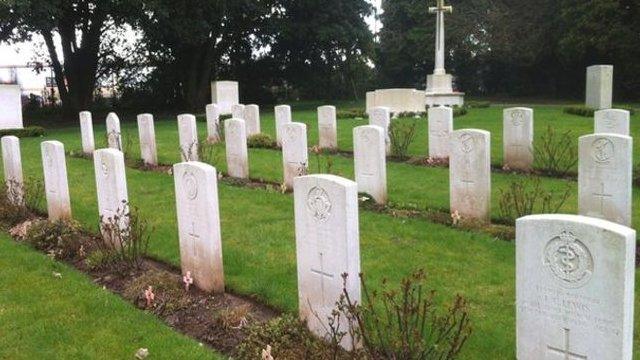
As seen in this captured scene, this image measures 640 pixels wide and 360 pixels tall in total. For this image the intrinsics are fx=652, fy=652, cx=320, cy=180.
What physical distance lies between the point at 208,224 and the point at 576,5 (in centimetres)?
3007

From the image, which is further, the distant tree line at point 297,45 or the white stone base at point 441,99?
the distant tree line at point 297,45

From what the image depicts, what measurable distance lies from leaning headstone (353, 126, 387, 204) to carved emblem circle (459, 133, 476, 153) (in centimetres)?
121

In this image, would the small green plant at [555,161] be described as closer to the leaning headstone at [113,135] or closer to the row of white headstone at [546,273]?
the row of white headstone at [546,273]

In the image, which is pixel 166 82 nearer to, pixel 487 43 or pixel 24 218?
pixel 487 43

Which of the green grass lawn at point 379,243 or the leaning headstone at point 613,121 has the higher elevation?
the leaning headstone at point 613,121

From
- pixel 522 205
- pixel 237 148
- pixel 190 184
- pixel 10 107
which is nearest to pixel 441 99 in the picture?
pixel 237 148

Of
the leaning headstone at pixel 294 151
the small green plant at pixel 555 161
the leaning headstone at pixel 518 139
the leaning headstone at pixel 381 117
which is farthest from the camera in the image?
the leaning headstone at pixel 381 117

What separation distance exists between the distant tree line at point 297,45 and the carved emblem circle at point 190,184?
1879 cm

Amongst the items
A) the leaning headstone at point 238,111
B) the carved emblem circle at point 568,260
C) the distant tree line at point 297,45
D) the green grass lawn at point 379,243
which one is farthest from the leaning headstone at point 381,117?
the distant tree line at point 297,45

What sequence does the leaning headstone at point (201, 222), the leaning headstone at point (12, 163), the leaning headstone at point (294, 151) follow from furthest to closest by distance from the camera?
the leaning headstone at point (294, 151) → the leaning headstone at point (12, 163) → the leaning headstone at point (201, 222)

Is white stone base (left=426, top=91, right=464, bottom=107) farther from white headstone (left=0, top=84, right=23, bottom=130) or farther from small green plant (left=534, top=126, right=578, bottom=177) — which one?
white headstone (left=0, top=84, right=23, bottom=130)

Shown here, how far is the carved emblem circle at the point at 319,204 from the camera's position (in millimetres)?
4609

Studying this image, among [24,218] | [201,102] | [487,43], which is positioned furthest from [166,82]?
[24,218]

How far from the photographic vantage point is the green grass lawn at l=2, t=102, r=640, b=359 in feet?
18.1
